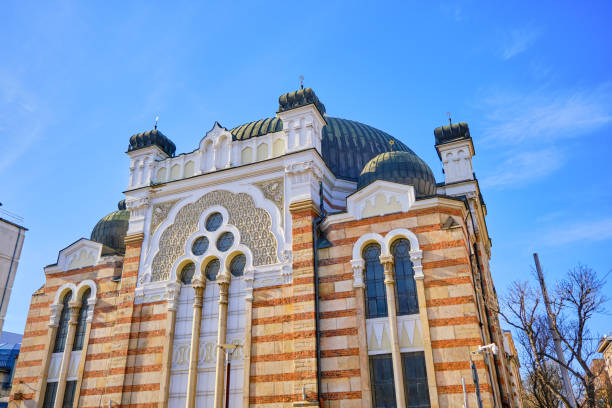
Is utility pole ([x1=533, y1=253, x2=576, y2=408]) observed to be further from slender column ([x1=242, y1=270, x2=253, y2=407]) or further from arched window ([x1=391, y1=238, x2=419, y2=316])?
slender column ([x1=242, y1=270, x2=253, y2=407])

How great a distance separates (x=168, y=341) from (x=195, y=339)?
3.81 feet

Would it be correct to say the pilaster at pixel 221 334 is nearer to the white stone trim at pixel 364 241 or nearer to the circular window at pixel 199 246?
the circular window at pixel 199 246

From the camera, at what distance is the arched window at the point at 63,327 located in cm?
2195

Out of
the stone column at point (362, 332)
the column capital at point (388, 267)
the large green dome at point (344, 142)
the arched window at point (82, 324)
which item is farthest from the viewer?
the large green dome at point (344, 142)

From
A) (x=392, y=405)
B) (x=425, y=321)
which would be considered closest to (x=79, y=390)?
(x=392, y=405)

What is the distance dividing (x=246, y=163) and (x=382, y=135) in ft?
34.7

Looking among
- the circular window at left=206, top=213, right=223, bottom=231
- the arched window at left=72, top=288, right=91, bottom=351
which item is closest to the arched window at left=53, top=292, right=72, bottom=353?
the arched window at left=72, top=288, right=91, bottom=351

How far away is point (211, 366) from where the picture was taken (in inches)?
731

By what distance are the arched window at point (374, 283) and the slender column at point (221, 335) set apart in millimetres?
5628

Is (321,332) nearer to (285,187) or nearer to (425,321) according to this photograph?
(425,321)

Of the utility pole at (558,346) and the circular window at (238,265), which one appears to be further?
the circular window at (238,265)

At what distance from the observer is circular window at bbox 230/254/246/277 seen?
19.8 m

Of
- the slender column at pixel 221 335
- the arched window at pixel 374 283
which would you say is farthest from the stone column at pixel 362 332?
the slender column at pixel 221 335

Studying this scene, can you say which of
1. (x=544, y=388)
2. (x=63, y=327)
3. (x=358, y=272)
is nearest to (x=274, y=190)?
(x=358, y=272)
